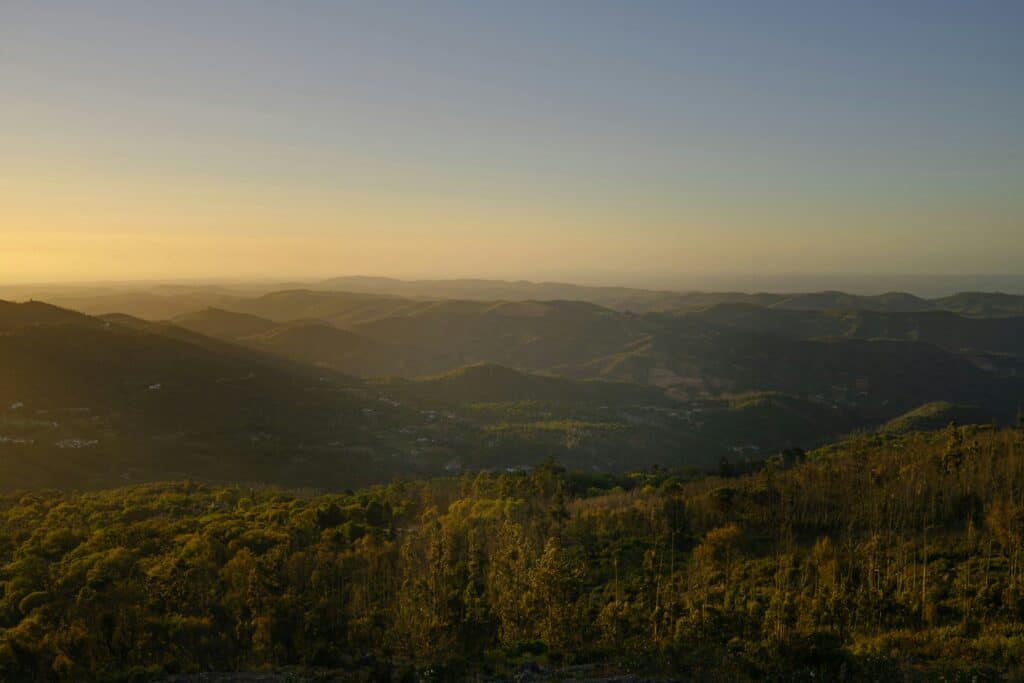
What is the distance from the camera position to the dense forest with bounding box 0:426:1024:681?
23.5 meters

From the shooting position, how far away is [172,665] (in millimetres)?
23406

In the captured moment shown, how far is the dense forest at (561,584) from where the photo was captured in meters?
23.5

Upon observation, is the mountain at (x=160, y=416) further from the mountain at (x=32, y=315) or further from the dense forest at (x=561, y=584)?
the dense forest at (x=561, y=584)

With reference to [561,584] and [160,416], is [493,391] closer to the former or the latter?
[160,416]

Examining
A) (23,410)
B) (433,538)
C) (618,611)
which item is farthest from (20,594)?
(23,410)

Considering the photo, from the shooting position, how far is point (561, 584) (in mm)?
29953

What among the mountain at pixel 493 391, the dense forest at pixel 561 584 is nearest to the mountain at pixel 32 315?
the mountain at pixel 493 391

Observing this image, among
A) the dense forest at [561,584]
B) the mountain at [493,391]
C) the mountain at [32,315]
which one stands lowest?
the mountain at [493,391]

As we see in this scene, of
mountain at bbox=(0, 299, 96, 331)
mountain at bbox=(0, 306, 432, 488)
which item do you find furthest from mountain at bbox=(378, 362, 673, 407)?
mountain at bbox=(0, 299, 96, 331)

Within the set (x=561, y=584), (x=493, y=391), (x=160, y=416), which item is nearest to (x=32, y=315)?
(x=160, y=416)

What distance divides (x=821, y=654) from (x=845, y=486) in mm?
32253

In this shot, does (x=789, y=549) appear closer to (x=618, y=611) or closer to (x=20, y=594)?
(x=618, y=611)

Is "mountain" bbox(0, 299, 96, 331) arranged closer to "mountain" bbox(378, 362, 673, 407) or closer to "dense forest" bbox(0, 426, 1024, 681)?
"mountain" bbox(378, 362, 673, 407)

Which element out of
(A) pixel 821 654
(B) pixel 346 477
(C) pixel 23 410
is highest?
(A) pixel 821 654
